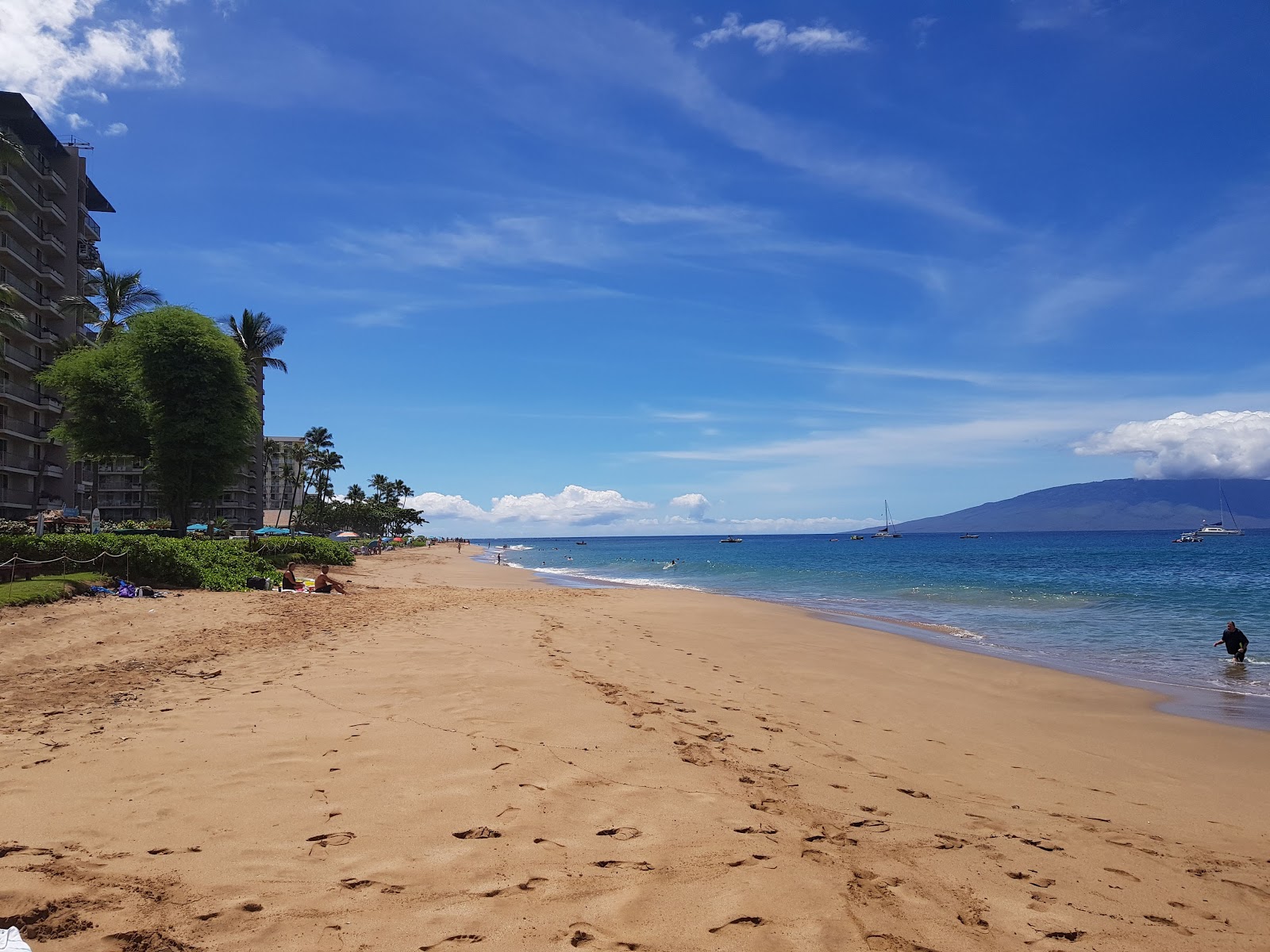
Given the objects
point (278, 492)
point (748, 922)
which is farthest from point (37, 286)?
point (278, 492)

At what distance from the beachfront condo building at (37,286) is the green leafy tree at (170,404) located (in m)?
12.9

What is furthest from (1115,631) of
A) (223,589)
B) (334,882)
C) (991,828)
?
(223,589)

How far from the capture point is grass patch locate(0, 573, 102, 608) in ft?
43.3

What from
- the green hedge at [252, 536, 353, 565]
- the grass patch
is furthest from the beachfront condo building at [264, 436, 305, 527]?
the grass patch

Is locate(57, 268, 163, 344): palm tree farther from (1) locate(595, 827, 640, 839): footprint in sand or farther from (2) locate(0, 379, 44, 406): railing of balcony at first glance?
(1) locate(595, 827, 640, 839): footprint in sand

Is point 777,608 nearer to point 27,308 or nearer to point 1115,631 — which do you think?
point 1115,631

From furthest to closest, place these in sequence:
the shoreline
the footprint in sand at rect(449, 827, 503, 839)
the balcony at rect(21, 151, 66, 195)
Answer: the balcony at rect(21, 151, 66, 195)
the shoreline
the footprint in sand at rect(449, 827, 503, 839)

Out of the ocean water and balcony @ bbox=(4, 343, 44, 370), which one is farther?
balcony @ bbox=(4, 343, 44, 370)

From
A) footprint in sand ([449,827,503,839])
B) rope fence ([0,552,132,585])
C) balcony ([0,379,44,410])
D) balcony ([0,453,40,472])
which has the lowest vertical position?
footprint in sand ([449,827,503,839])

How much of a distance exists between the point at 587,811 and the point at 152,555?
762 inches

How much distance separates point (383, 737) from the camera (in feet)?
20.0

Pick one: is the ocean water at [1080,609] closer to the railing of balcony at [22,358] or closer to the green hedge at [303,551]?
the green hedge at [303,551]

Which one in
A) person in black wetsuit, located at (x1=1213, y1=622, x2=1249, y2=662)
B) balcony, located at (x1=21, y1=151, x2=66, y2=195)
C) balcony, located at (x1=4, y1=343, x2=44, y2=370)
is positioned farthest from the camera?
balcony, located at (x1=21, y1=151, x2=66, y2=195)

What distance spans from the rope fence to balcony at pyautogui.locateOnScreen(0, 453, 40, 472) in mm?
36389
